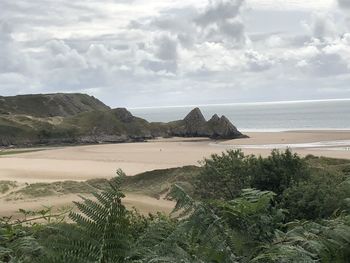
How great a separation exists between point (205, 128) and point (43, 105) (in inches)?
2073

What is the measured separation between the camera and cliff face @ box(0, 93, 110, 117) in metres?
121

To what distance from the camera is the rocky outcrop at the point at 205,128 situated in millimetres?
88375

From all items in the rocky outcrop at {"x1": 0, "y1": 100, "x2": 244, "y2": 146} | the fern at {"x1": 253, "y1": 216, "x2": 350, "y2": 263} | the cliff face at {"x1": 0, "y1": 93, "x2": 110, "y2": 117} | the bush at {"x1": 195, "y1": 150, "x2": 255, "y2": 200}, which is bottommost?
the bush at {"x1": 195, "y1": 150, "x2": 255, "y2": 200}

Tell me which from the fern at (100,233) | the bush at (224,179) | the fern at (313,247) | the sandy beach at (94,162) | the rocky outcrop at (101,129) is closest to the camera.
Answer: the fern at (100,233)

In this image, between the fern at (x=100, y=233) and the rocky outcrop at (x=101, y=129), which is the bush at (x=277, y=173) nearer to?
the fern at (x=100, y=233)

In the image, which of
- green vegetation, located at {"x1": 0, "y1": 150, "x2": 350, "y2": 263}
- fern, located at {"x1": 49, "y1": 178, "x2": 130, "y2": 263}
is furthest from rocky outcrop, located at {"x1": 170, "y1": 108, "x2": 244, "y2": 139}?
fern, located at {"x1": 49, "y1": 178, "x2": 130, "y2": 263}

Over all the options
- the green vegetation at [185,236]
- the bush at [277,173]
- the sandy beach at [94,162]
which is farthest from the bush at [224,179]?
the green vegetation at [185,236]

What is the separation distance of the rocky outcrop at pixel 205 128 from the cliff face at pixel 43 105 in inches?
1551

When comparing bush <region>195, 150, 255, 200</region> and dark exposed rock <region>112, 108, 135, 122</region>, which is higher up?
dark exposed rock <region>112, 108, 135, 122</region>

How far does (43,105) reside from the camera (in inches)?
5039

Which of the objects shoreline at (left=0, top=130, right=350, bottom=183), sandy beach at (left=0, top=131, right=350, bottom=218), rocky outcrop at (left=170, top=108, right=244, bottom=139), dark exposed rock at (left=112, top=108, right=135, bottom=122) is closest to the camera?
sandy beach at (left=0, top=131, right=350, bottom=218)

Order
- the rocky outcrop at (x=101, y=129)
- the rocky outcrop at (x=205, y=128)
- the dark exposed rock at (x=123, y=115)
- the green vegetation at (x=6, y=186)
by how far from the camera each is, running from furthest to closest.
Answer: the dark exposed rock at (x=123, y=115)
the rocky outcrop at (x=205, y=128)
the rocky outcrop at (x=101, y=129)
the green vegetation at (x=6, y=186)

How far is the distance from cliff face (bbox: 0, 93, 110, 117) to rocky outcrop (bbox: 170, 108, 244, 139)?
39.4 m

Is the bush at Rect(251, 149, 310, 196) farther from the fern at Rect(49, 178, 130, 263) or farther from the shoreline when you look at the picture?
the shoreline
